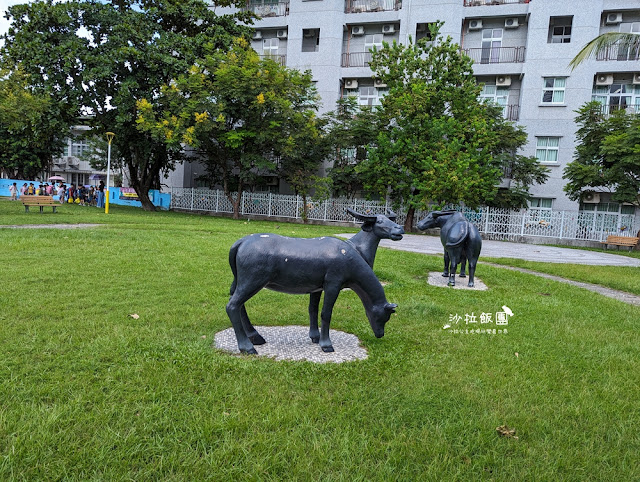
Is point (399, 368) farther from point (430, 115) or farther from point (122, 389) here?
point (430, 115)

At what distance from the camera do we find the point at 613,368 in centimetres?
410

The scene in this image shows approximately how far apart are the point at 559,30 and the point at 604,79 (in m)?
3.65

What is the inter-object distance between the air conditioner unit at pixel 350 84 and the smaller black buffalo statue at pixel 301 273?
24743mm

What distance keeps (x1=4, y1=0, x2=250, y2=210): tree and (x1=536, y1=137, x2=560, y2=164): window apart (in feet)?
59.0

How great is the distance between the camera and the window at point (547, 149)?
2392cm

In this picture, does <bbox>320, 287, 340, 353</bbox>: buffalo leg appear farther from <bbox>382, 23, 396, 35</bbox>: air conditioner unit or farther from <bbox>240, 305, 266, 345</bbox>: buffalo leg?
<bbox>382, 23, 396, 35</bbox>: air conditioner unit

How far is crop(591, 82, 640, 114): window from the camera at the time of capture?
23047mm

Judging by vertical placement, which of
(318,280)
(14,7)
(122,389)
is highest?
(14,7)

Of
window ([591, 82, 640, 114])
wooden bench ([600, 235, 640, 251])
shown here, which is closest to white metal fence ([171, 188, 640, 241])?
wooden bench ([600, 235, 640, 251])

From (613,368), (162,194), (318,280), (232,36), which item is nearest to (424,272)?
(613,368)

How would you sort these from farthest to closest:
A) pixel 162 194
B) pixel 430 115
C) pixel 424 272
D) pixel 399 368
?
pixel 162 194, pixel 430 115, pixel 424 272, pixel 399 368

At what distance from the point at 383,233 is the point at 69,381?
2.93 metres

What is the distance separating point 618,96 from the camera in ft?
76.4

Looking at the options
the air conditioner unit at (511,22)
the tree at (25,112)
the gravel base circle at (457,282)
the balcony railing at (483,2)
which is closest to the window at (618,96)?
the air conditioner unit at (511,22)
